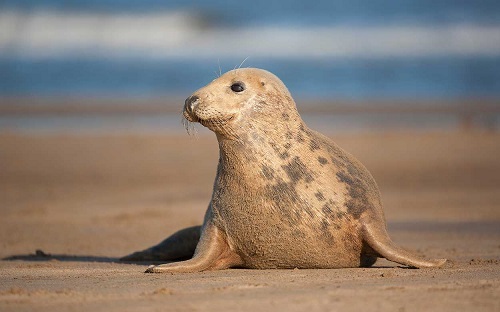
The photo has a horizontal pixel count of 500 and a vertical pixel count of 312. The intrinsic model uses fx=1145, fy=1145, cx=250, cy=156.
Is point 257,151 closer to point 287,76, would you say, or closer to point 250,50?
point 287,76

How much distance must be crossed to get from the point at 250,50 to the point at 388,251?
32453 millimetres

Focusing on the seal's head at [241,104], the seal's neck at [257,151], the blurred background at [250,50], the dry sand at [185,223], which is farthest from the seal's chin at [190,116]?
the blurred background at [250,50]

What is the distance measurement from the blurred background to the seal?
75.2 feet

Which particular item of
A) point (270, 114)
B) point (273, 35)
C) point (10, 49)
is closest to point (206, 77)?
point (273, 35)

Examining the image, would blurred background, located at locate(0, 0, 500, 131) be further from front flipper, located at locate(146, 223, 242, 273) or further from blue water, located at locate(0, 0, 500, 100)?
front flipper, located at locate(146, 223, 242, 273)

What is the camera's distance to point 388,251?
7.82 m

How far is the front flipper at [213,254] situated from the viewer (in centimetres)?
803

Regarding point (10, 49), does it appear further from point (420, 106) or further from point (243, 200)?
point (243, 200)

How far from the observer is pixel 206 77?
1454 inches

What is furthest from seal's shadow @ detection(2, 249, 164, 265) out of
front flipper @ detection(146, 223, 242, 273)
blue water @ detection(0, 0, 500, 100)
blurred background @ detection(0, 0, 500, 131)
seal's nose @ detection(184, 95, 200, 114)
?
blue water @ detection(0, 0, 500, 100)

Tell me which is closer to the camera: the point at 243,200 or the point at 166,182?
the point at 243,200

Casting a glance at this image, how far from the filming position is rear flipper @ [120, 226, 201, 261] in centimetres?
981

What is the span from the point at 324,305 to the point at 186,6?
39415 mm

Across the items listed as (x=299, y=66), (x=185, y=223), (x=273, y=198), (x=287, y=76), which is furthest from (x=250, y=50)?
(x=273, y=198)
